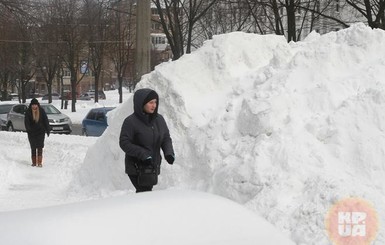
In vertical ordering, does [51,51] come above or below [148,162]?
above

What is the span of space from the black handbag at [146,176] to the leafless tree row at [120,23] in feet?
38.1

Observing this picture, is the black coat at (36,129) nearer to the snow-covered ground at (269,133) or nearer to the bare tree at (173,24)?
the snow-covered ground at (269,133)

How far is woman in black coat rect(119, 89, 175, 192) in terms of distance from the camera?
5859 mm

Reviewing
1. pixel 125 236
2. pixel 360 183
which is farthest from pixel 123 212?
pixel 360 183

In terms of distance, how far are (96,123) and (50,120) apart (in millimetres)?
4382

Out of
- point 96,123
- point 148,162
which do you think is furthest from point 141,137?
point 96,123

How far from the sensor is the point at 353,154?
700 centimetres

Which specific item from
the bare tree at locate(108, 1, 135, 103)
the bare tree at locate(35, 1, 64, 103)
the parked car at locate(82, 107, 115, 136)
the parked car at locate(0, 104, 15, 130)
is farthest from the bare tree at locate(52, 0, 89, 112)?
the parked car at locate(82, 107, 115, 136)

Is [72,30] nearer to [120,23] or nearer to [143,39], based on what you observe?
[120,23]

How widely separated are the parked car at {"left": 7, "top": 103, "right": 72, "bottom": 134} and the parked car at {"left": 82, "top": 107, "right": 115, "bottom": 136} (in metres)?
3.33

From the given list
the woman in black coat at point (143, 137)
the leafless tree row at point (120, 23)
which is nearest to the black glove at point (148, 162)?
the woman in black coat at point (143, 137)

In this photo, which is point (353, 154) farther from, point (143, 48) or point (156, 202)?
point (143, 48)

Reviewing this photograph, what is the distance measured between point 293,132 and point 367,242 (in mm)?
2031

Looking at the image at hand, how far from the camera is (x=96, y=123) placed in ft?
72.6
